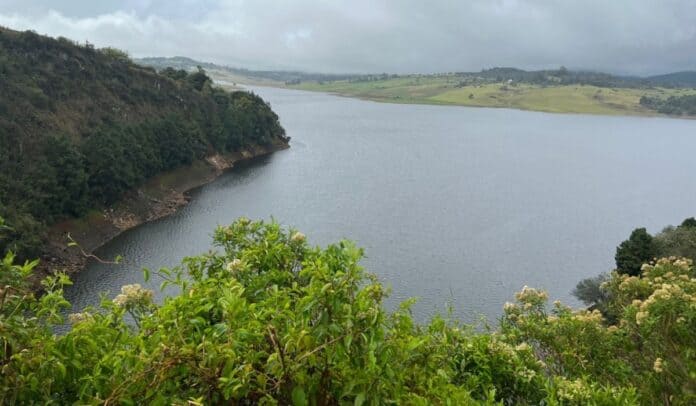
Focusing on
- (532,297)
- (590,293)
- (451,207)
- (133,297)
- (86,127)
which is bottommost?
(590,293)

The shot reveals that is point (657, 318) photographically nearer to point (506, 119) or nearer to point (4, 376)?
point (4, 376)

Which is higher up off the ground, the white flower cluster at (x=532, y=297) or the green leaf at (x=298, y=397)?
the green leaf at (x=298, y=397)

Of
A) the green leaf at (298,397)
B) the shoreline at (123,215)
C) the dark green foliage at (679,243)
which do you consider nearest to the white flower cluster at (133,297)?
the green leaf at (298,397)

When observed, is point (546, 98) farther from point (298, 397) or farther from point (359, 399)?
point (298, 397)

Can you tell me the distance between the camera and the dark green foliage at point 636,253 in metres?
30.1

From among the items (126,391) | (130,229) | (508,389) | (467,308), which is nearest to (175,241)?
(130,229)

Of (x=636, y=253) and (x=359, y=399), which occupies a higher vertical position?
(x=359, y=399)

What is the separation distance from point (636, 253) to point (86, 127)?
48900mm

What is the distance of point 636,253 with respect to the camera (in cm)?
3038

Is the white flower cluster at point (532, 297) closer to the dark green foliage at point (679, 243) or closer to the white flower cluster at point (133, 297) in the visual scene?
the white flower cluster at point (133, 297)

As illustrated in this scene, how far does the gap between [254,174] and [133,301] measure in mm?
58958

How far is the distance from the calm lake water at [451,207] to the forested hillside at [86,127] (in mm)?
5079

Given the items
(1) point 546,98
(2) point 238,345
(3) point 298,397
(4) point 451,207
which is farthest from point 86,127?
(1) point 546,98

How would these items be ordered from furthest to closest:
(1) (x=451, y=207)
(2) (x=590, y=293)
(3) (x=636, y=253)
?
(1) (x=451, y=207) → (3) (x=636, y=253) → (2) (x=590, y=293)
